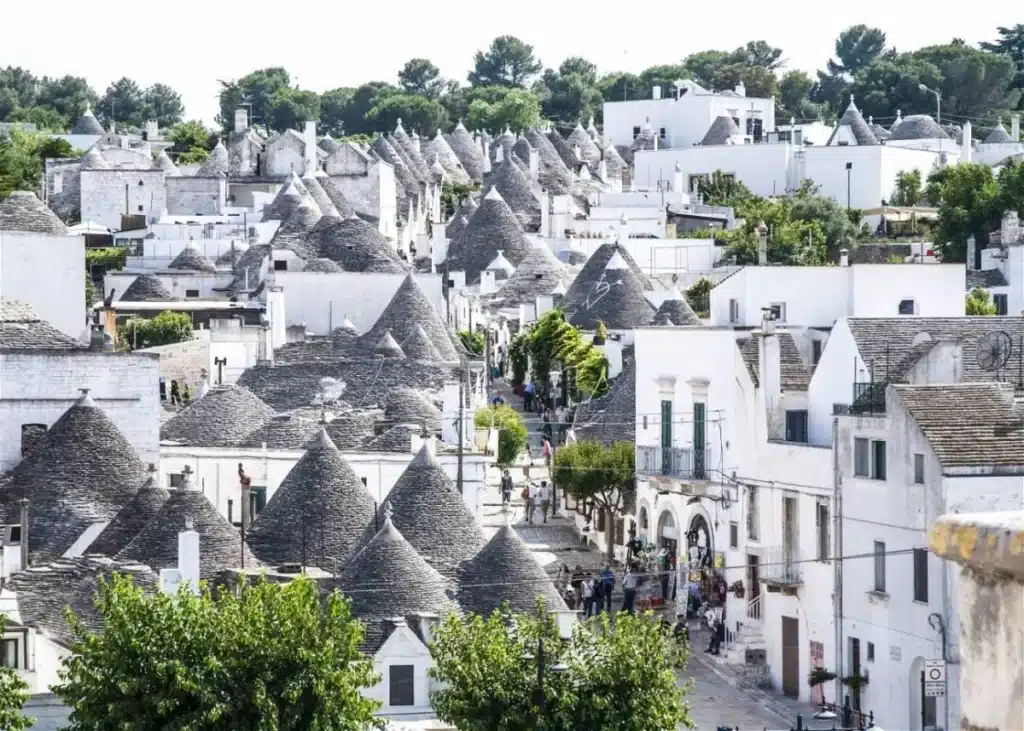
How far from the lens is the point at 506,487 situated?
57.4 meters

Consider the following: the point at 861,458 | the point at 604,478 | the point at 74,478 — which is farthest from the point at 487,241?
the point at 861,458

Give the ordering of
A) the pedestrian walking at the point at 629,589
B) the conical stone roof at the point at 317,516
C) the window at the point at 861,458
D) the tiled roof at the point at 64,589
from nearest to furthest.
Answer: the tiled roof at the point at 64,589
the window at the point at 861,458
the conical stone roof at the point at 317,516
the pedestrian walking at the point at 629,589

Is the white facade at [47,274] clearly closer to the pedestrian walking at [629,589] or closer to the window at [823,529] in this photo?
the pedestrian walking at [629,589]

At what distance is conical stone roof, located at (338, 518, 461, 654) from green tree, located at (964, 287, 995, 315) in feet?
98.3

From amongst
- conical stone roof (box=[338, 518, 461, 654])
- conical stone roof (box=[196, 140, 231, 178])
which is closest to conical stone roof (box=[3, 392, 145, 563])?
conical stone roof (box=[338, 518, 461, 654])

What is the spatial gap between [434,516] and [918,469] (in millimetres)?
9486

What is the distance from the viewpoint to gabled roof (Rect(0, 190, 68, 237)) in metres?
69.3

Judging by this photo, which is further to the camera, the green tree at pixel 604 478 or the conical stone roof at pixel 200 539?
the green tree at pixel 604 478

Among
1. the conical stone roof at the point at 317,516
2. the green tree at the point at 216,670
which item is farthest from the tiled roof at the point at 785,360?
the green tree at the point at 216,670

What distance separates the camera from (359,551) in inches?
1618

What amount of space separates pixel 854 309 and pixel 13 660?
1864 cm

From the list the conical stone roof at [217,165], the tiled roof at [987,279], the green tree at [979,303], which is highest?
the conical stone roof at [217,165]

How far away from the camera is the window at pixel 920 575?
3706cm

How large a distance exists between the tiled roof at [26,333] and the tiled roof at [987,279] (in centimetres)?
3138
